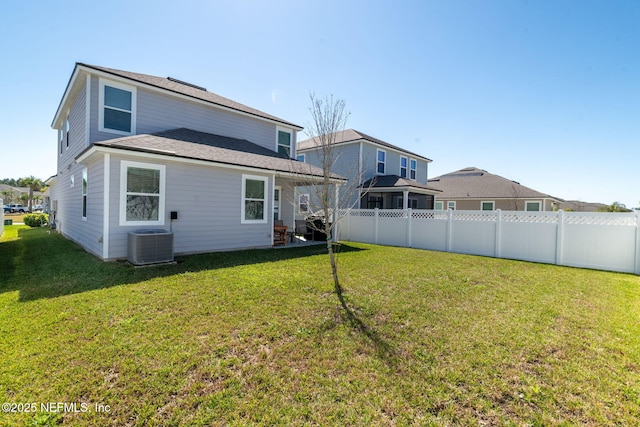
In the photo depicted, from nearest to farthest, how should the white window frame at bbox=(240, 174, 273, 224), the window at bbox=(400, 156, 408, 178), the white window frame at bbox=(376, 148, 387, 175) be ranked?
1. the white window frame at bbox=(240, 174, 273, 224)
2. the white window frame at bbox=(376, 148, 387, 175)
3. the window at bbox=(400, 156, 408, 178)

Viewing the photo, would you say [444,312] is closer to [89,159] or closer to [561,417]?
[561,417]

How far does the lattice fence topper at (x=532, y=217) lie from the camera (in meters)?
8.89

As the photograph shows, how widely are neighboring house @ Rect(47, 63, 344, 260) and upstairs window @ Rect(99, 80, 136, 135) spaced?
0.03m

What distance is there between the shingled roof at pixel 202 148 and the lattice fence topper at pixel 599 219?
302 inches

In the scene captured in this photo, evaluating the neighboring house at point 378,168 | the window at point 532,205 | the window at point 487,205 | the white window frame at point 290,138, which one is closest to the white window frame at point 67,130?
the white window frame at point 290,138

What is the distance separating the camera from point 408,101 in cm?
1354

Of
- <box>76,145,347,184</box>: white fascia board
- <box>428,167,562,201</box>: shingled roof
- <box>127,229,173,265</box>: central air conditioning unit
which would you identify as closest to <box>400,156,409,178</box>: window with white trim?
<box>428,167,562,201</box>: shingled roof

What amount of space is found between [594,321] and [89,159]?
11.8 meters

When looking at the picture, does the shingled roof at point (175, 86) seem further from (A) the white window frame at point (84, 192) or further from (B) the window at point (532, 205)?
(B) the window at point (532, 205)

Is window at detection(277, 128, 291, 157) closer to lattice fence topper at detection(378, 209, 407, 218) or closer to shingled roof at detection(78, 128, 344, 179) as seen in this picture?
shingled roof at detection(78, 128, 344, 179)

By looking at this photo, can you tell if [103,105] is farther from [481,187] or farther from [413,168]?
[481,187]

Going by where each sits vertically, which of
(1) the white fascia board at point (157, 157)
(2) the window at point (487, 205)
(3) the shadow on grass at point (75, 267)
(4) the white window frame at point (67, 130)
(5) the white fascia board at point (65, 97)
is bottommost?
(3) the shadow on grass at point (75, 267)

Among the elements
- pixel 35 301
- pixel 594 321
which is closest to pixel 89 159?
pixel 35 301

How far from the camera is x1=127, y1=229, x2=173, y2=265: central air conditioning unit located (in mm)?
6855
